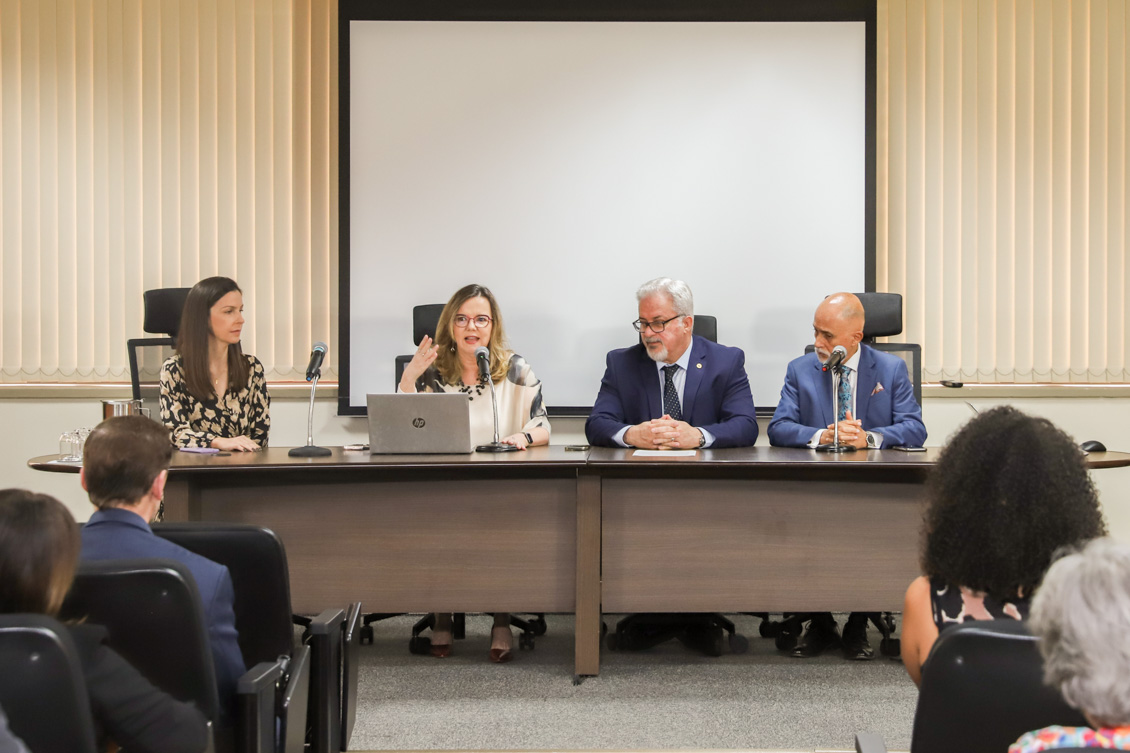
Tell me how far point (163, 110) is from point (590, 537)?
303 centimetres

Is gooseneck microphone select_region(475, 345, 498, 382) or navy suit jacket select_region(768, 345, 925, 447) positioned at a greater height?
gooseneck microphone select_region(475, 345, 498, 382)

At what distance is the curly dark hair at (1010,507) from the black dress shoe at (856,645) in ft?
6.23

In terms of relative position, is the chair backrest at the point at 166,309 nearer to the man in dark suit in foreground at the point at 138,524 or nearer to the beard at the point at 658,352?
the beard at the point at 658,352

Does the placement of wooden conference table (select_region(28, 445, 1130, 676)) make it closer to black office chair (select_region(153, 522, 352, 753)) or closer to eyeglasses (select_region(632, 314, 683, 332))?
eyeglasses (select_region(632, 314, 683, 332))

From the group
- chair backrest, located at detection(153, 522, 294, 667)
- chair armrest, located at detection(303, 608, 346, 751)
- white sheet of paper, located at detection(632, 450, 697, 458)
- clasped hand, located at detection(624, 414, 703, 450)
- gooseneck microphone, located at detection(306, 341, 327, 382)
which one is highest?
gooseneck microphone, located at detection(306, 341, 327, 382)

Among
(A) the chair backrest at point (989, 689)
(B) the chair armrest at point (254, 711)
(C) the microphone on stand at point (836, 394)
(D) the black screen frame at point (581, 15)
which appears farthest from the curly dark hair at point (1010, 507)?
(D) the black screen frame at point (581, 15)

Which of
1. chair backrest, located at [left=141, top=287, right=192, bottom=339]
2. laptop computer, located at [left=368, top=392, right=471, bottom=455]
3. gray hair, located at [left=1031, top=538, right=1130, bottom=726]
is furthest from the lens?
chair backrest, located at [left=141, top=287, right=192, bottom=339]

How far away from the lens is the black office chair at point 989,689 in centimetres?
99

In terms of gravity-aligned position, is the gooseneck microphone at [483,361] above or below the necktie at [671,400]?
above

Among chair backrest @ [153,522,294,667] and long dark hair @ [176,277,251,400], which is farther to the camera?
long dark hair @ [176,277,251,400]

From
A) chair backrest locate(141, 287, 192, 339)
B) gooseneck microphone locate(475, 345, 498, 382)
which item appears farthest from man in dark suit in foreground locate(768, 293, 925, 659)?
chair backrest locate(141, 287, 192, 339)

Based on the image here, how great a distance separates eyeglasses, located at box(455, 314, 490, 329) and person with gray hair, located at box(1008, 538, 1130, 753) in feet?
8.61

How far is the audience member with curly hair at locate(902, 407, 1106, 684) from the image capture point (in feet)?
4.01

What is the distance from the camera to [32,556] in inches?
41.9
